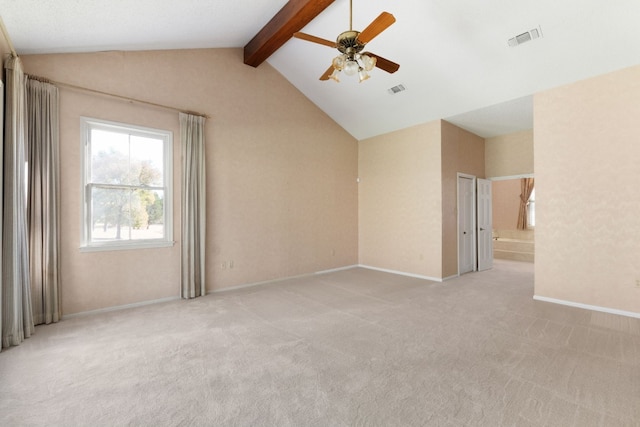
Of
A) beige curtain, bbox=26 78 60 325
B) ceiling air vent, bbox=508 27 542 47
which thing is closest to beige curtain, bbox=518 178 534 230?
ceiling air vent, bbox=508 27 542 47

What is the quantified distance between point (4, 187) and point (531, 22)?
19.0ft

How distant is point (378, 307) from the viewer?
13.0ft

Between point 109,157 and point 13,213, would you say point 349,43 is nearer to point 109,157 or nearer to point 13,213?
point 109,157

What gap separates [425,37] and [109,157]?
179 inches

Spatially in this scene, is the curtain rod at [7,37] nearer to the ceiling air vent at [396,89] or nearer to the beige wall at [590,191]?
the ceiling air vent at [396,89]

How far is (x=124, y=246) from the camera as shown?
3.91m

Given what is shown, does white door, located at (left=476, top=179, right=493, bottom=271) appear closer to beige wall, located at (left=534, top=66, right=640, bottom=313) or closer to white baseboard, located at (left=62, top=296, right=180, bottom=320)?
beige wall, located at (left=534, top=66, right=640, bottom=313)

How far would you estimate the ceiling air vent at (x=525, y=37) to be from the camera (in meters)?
3.50

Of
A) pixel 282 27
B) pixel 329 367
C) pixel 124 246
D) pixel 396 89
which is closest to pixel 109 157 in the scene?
pixel 124 246

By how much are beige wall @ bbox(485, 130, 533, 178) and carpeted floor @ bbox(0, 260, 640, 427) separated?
3.36m

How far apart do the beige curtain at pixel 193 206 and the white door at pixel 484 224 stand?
568cm

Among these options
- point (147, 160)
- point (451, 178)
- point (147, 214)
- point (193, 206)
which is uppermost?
point (147, 160)

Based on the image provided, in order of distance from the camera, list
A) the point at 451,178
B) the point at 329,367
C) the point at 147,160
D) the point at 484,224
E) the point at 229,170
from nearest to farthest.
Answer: the point at 329,367
the point at 147,160
the point at 229,170
the point at 451,178
the point at 484,224

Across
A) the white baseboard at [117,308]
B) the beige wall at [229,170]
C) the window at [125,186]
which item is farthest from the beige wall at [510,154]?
the white baseboard at [117,308]
